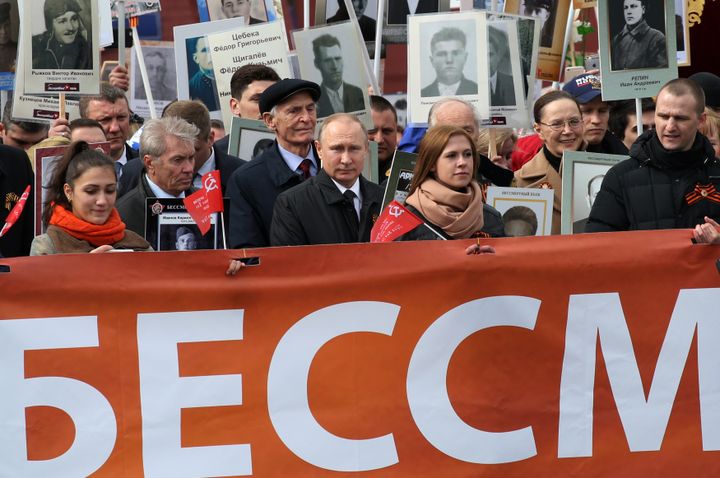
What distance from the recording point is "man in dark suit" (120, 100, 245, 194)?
24.7 feet

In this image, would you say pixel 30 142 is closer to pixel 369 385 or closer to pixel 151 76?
pixel 151 76

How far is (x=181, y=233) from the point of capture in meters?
6.30

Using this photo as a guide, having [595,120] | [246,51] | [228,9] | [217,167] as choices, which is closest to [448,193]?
[217,167]

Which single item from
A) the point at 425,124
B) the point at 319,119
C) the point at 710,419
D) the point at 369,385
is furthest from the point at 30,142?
the point at 710,419

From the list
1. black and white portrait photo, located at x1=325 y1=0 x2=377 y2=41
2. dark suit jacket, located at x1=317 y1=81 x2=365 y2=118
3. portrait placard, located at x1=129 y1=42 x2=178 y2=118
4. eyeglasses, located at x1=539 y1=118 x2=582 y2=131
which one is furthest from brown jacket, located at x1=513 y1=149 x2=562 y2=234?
portrait placard, located at x1=129 y1=42 x2=178 y2=118

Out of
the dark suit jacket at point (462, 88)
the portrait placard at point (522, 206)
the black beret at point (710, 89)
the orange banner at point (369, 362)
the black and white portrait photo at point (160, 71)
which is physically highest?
the black and white portrait photo at point (160, 71)

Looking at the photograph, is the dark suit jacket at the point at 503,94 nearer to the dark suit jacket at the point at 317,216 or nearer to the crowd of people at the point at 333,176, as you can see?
the crowd of people at the point at 333,176

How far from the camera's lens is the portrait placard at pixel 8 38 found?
30.1 ft

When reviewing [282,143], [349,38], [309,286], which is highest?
[349,38]

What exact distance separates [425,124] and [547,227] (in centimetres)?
141

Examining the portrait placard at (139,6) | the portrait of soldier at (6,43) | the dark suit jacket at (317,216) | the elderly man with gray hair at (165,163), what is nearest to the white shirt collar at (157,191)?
the elderly man with gray hair at (165,163)

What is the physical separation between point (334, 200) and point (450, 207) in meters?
0.65

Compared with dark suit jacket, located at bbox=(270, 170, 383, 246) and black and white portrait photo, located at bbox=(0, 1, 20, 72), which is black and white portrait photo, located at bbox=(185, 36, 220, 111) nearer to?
black and white portrait photo, located at bbox=(0, 1, 20, 72)

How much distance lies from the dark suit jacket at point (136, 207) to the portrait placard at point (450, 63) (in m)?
1.85
